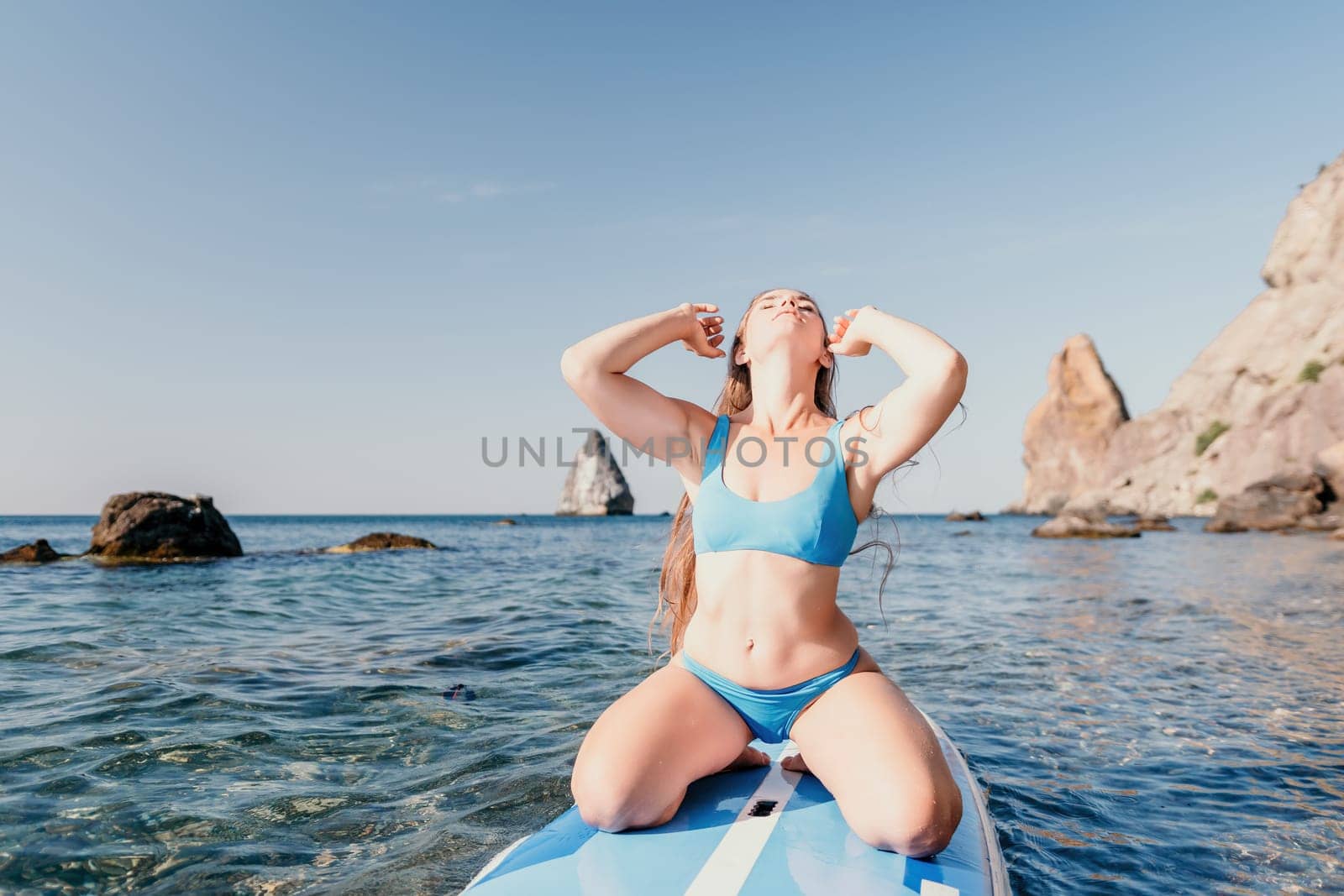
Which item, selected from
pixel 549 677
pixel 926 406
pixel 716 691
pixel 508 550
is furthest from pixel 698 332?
pixel 508 550

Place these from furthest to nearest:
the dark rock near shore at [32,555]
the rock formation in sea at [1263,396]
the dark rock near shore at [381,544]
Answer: the rock formation in sea at [1263,396], the dark rock near shore at [381,544], the dark rock near shore at [32,555]

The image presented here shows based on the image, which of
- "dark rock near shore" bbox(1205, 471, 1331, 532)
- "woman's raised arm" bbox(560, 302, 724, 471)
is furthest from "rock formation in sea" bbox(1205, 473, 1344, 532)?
"woman's raised arm" bbox(560, 302, 724, 471)

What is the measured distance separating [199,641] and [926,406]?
7.86m

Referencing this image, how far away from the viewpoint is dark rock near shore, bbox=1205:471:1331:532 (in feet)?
118

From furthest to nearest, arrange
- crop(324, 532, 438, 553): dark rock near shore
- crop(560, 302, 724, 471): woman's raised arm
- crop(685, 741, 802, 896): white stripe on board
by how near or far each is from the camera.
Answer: crop(324, 532, 438, 553): dark rock near shore < crop(560, 302, 724, 471): woman's raised arm < crop(685, 741, 802, 896): white stripe on board

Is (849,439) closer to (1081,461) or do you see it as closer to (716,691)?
(716,691)

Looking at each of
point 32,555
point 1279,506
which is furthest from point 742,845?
point 1279,506

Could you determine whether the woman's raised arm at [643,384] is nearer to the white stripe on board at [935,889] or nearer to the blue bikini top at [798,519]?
the blue bikini top at [798,519]

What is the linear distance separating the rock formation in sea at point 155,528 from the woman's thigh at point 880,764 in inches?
715

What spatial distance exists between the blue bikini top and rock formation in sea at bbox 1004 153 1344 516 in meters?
44.8

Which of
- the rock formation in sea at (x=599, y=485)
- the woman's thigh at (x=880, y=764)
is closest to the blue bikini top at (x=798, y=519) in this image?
the woman's thigh at (x=880, y=764)

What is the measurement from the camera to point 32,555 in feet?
54.6

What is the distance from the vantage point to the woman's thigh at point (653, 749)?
2701 millimetres

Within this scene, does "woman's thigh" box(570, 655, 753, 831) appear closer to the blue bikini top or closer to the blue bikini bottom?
the blue bikini bottom
